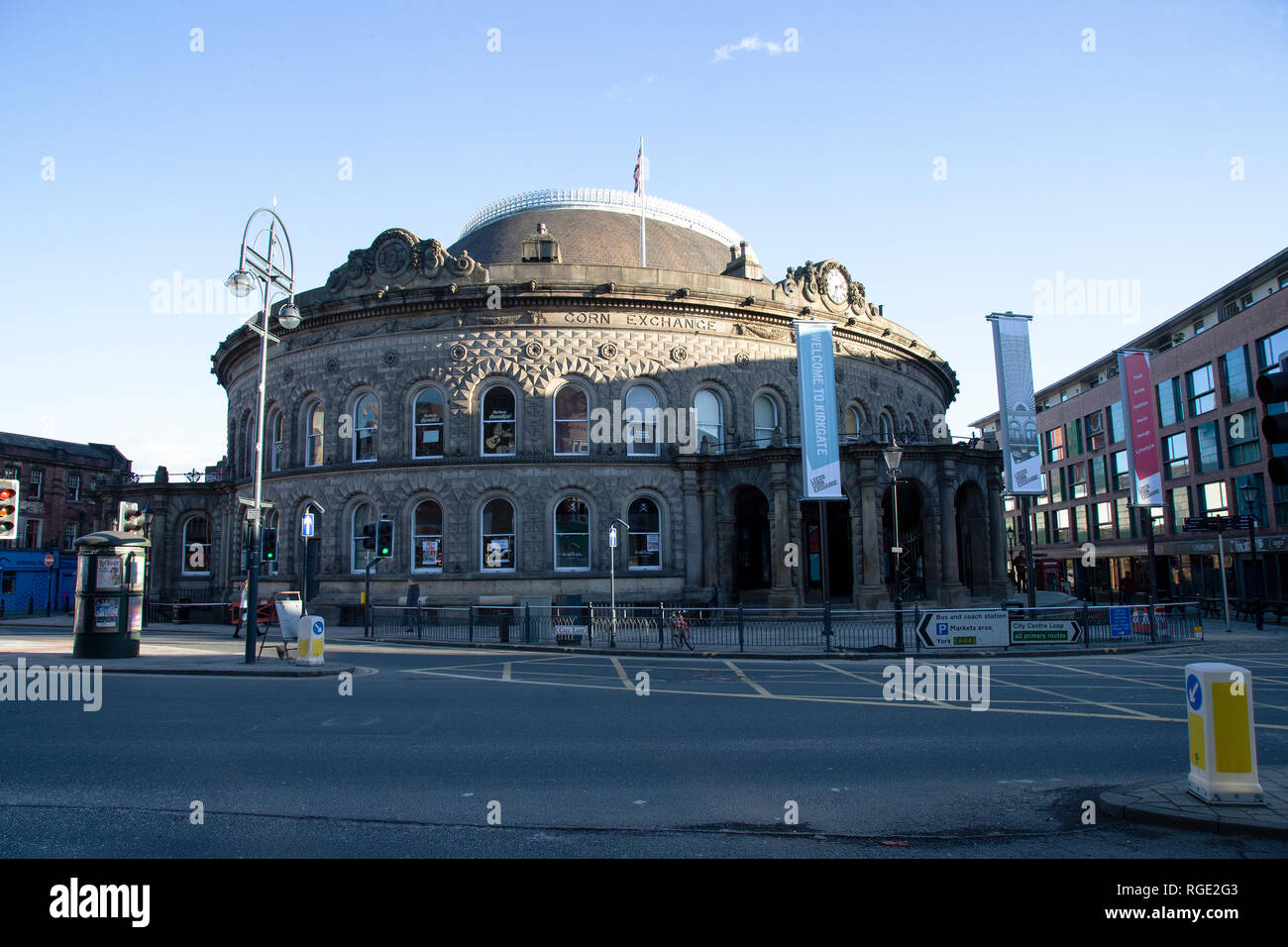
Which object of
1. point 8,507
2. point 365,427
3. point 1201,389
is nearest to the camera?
point 8,507

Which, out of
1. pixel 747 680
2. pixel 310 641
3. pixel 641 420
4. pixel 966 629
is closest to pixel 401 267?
pixel 641 420

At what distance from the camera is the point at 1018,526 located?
73.8m

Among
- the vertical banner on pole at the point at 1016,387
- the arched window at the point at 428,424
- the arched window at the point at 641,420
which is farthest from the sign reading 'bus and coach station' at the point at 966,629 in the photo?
the arched window at the point at 428,424

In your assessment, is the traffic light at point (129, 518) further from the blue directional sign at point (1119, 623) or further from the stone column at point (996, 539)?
the stone column at point (996, 539)

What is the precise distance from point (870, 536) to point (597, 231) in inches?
809

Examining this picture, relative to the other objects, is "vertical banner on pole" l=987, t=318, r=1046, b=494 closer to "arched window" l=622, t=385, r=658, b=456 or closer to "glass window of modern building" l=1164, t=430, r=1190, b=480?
"arched window" l=622, t=385, r=658, b=456

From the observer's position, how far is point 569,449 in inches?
1270

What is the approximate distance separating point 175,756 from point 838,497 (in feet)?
76.0

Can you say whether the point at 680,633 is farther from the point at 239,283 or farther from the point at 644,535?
the point at 239,283

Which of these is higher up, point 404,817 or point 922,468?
point 922,468

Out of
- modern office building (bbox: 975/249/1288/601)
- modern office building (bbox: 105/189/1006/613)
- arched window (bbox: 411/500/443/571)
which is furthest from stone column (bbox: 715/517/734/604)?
modern office building (bbox: 975/249/1288/601)

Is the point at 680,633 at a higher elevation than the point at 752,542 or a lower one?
lower

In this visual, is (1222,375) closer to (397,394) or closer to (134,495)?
(397,394)
